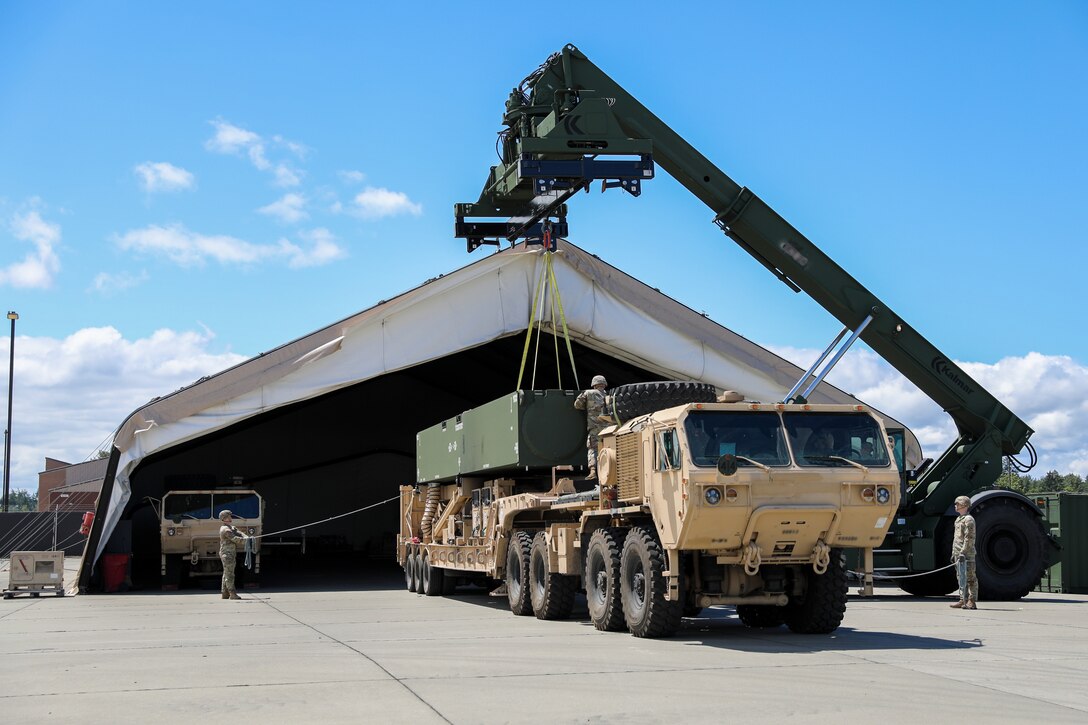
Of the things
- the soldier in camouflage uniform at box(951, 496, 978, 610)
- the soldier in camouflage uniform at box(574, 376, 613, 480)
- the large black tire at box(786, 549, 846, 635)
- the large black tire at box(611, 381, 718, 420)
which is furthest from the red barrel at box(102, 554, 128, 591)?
the soldier in camouflage uniform at box(951, 496, 978, 610)

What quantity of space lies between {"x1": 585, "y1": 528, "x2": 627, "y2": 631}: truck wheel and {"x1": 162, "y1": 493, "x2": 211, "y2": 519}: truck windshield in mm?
14019

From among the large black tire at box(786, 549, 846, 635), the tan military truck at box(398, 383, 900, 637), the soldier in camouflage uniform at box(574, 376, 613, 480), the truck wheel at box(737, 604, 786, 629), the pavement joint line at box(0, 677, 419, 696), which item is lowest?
the pavement joint line at box(0, 677, 419, 696)

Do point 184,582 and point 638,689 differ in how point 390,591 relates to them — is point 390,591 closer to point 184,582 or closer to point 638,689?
point 184,582

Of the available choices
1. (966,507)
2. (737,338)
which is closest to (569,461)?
(966,507)

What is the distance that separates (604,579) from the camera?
546 inches

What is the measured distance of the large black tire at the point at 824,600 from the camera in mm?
12922

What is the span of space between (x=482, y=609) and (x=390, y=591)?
647cm

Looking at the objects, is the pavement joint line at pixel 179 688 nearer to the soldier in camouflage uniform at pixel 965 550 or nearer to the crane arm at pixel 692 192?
the crane arm at pixel 692 192

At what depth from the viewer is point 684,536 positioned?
39.1 ft

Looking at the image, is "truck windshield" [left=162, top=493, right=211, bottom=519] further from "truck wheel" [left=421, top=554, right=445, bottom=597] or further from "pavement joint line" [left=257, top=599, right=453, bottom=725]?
"pavement joint line" [left=257, top=599, right=453, bottom=725]

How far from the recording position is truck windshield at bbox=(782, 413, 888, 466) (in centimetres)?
1261

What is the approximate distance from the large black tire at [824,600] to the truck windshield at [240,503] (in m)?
16.2

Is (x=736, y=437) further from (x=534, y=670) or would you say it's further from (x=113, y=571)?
(x=113, y=571)

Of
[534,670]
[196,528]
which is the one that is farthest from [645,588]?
[196,528]
